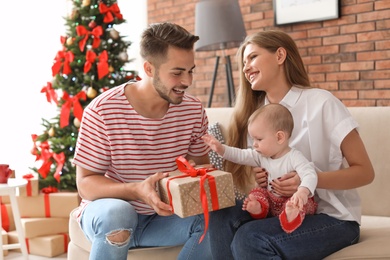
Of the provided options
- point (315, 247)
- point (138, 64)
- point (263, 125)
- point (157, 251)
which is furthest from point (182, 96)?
point (138, 64)

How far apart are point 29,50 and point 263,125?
278 cm

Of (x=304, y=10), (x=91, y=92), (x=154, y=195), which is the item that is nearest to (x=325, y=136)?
(x=154, y=195)

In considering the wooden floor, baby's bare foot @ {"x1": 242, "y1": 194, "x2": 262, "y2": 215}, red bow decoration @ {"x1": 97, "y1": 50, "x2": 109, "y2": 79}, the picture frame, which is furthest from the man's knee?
the picture frame

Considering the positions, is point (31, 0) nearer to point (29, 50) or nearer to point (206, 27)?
point (29, 50)

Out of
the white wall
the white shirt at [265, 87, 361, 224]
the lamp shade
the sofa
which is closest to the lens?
the white shirt at [265, 87, 361, 224]

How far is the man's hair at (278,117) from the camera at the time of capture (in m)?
1.93

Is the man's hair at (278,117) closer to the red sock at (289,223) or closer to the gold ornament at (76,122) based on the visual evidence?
the red sock at (289,223)

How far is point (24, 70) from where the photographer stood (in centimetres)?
414

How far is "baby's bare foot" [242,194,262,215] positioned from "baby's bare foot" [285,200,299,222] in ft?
0.55

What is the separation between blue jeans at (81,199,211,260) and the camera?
186 centimetres

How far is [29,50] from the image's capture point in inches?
164

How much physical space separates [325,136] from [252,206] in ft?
1.33

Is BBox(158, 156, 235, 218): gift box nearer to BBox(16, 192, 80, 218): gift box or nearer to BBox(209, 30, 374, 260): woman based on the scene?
BBox(209, 30, 374, 260): woman

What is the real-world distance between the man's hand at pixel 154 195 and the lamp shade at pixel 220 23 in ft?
8.00
